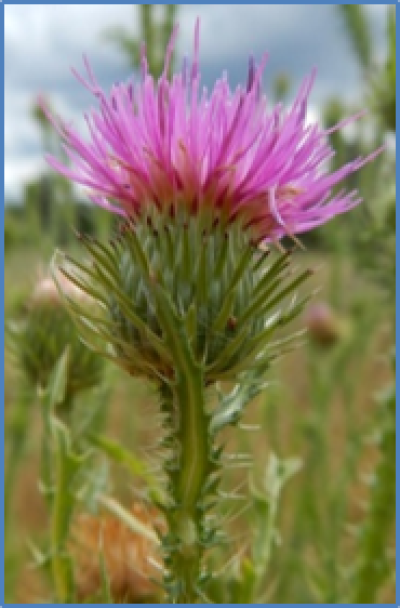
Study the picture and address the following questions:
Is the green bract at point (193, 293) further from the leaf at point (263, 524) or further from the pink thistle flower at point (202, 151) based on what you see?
the leaf at point (263, 524)

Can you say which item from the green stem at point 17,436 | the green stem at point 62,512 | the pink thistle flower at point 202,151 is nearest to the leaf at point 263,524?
the green stem at point 62,512

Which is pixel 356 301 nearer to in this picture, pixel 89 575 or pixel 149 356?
pixel 89 575

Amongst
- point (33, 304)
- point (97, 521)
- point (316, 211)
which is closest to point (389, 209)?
point (33, 304)

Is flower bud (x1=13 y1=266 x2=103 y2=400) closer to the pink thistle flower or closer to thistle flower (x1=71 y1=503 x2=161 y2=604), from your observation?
thistle flower (x1=71 y1=503 x2=161 y2=604)

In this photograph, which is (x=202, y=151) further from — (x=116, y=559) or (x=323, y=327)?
(x=323, y=327)

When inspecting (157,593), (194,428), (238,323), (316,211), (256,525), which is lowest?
(157,593)
